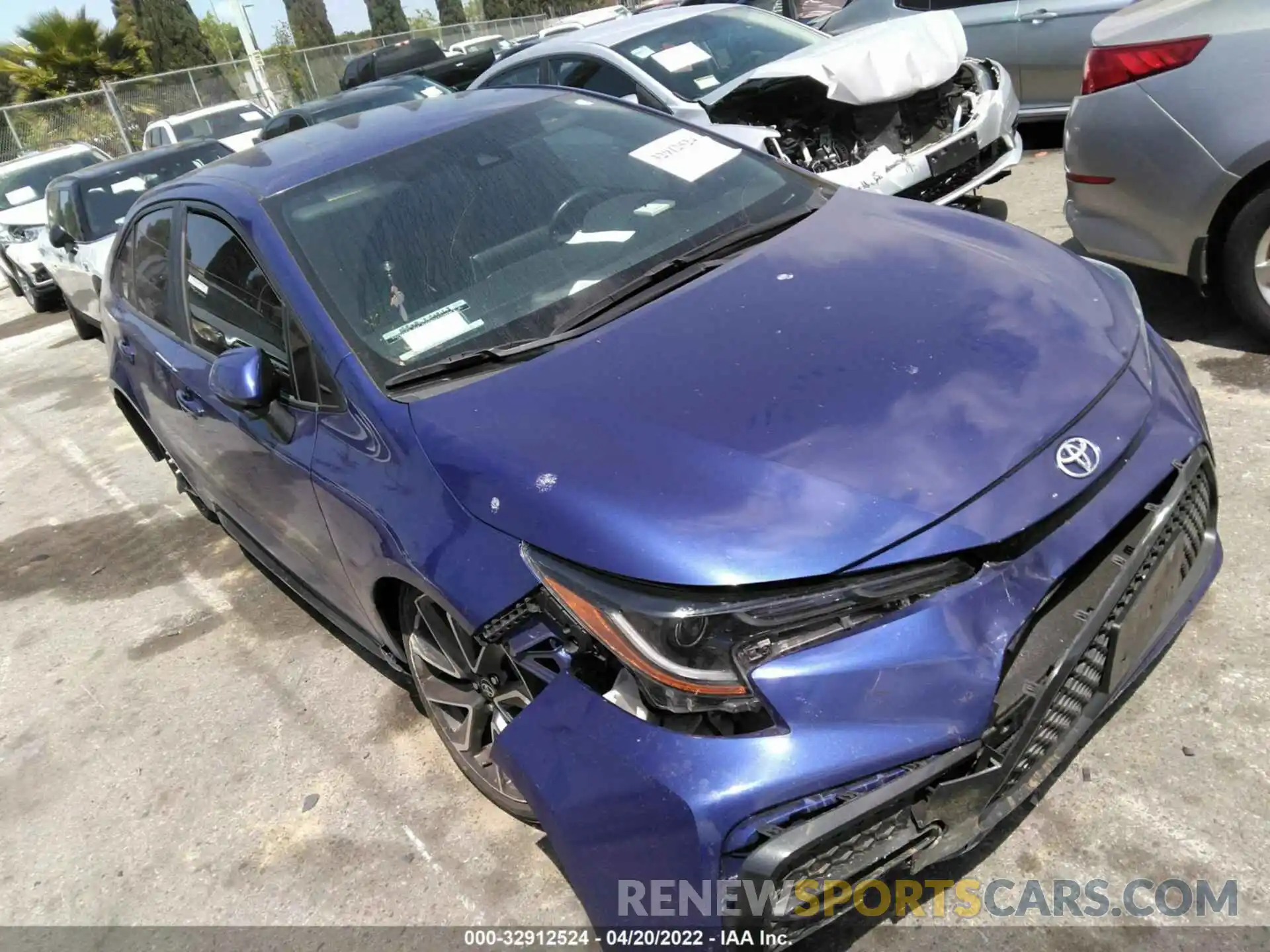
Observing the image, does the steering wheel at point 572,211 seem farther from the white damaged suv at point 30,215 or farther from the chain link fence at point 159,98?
the chain link fence at point 159,98

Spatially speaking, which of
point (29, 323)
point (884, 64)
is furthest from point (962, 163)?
point (29, 323)

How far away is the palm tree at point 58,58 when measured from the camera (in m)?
24.9

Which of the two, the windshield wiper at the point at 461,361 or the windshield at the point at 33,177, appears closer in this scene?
the windshield wiper at the point at 461,361

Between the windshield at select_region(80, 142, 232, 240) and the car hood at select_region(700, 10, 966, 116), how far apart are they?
5.55 m

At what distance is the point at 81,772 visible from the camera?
3387 millimetres

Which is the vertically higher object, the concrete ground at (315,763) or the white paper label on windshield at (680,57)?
the white paper label on windshield at (680,57)

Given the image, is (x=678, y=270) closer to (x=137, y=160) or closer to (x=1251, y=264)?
(x=1251, y=264)

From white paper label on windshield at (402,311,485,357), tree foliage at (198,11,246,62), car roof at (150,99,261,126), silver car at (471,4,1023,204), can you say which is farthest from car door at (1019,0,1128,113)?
tree foliage at (198,11,246,62)

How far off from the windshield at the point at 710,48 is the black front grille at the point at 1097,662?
15.9 feet

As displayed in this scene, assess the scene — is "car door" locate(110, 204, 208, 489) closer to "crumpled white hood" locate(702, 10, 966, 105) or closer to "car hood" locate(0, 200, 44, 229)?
"crumpled white hood" locate(702, 10, 966, 105)

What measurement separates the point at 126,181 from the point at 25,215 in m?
4.28

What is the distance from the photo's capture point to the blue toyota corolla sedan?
5.70 ft

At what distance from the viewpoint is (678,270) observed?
2740 mm
